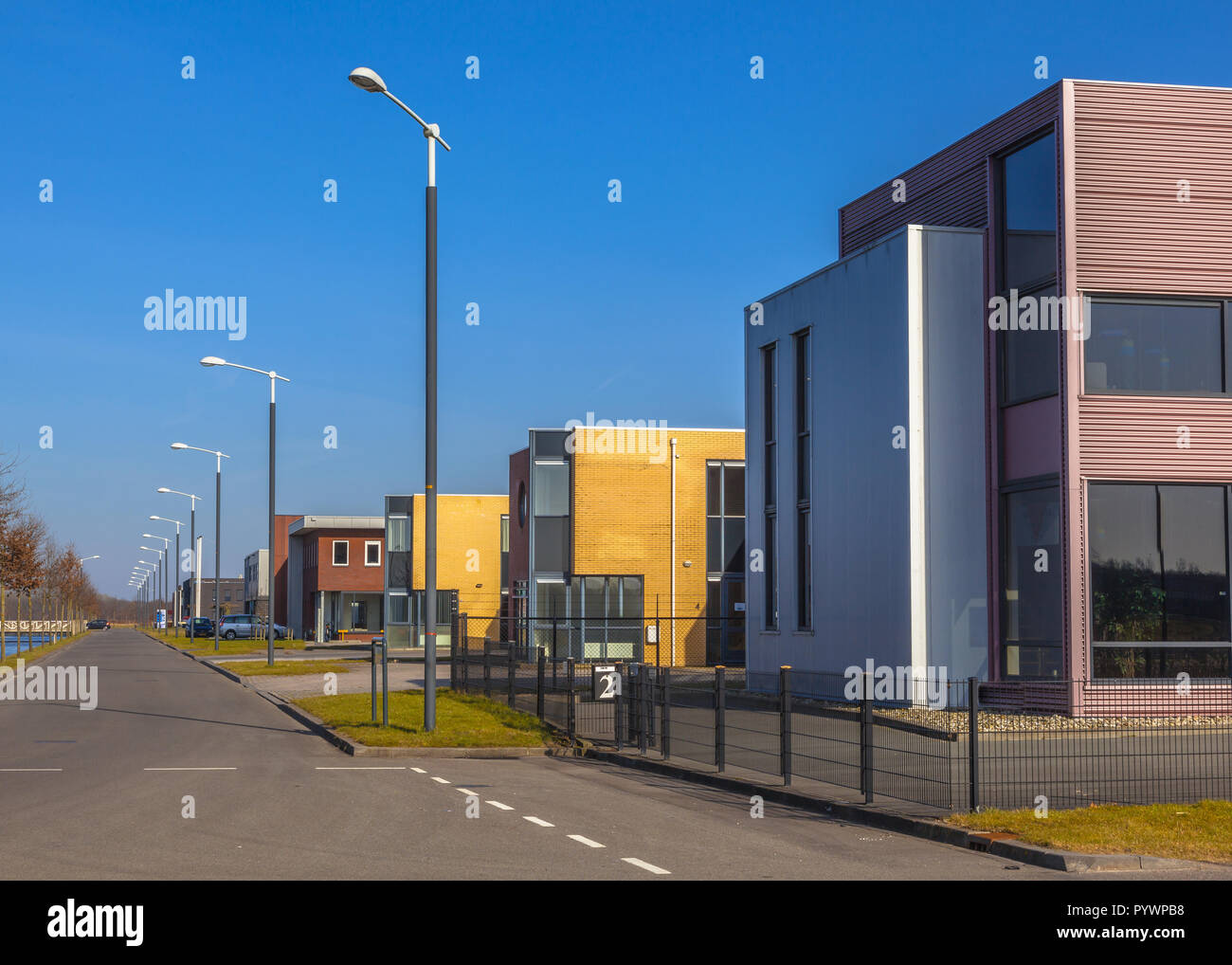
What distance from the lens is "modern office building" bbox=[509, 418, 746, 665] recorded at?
45.1m

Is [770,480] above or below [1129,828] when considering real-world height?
above

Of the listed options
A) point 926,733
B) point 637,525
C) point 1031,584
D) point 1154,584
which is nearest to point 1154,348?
point 1154,584

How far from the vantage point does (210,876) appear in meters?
8.80

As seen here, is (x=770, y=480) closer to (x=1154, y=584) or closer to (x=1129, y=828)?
(x=1154, y=584)

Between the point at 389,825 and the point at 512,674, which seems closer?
the point at 389,825

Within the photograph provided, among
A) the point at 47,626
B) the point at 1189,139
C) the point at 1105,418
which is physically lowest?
the point at 47,626

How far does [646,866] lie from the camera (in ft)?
31.3

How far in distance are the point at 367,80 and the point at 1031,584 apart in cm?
1306

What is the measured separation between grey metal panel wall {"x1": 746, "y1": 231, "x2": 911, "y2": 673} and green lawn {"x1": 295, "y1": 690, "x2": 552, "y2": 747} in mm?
6167

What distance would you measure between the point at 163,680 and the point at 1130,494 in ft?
89.8

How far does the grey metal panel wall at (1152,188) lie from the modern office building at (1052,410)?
0.11ft

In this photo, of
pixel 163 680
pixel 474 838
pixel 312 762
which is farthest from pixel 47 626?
pixel 474 838
